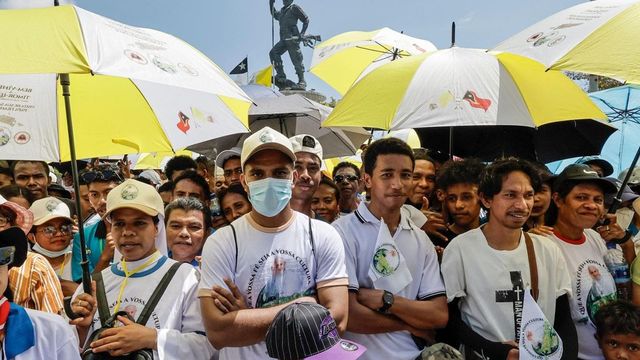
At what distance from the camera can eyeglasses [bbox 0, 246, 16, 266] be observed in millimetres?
1922

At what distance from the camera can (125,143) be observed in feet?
12.7

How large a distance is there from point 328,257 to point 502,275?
113 centimetres

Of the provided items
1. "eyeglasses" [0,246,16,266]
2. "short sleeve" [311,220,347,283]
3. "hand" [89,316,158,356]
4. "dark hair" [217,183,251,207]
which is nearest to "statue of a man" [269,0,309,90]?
"dark hair" [217,183,251,207]

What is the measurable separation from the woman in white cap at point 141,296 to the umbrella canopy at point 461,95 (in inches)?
65.0

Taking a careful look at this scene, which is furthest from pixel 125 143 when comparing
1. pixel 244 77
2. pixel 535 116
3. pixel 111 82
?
pixel 244 77

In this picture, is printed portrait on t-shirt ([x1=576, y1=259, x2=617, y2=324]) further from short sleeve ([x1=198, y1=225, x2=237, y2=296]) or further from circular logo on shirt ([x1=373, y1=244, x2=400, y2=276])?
short sleeve ([x1=198, y1=225, x2=237, y2=296])

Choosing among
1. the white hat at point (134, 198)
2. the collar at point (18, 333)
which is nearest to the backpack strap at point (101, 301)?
the white hat at point (134, 198)

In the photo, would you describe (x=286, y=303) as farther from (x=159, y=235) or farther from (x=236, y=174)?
(x=236, y=174)

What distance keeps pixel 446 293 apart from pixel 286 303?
3.50 ft

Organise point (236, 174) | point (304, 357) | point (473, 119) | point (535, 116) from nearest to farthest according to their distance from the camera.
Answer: point (304, 357), point (473, 119), point (535, 116), point (236, 174)

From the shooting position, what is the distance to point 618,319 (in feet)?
10.2

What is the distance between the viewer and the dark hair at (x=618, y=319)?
3125mm

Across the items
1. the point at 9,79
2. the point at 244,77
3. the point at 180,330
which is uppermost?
the point at 244,77

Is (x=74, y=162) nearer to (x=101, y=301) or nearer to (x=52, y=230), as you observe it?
(x=101, y=301)
